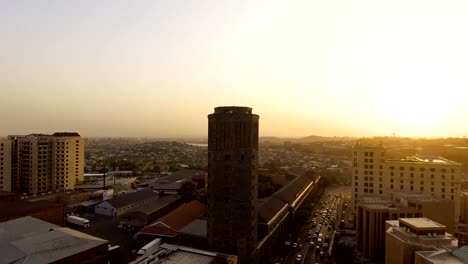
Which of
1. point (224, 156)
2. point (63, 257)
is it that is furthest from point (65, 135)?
point (63, 257)

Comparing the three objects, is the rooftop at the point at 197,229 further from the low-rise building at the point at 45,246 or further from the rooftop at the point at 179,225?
the low-rise building at the point at 45,246

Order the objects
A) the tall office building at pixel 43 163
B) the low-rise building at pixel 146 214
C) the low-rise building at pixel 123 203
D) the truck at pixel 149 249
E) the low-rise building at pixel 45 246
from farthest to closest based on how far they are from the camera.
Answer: the tall office building at pixel 43 163 < the low-rise building at pixel 123 203 < the low-rise building at pixel 146 214 < the truck at pixel 149 249 < the low-rise building at pixel 45 246

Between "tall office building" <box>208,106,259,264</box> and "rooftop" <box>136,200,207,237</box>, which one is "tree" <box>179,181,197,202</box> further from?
"tall office building" <box>208,106,259,264</box>

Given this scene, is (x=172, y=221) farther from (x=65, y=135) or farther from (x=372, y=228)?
(x=65, y=135)

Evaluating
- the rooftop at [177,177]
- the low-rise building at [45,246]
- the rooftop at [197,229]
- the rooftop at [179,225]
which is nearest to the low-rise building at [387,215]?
the rooftop at [197,229]

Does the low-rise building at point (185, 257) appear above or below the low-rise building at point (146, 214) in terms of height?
above

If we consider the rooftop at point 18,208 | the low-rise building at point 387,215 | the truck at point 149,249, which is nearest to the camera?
the truck at point 149,249

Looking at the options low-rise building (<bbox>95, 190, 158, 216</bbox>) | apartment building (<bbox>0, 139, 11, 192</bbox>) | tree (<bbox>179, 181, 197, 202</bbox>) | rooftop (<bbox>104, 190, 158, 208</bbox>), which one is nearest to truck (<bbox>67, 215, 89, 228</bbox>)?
low-rise building (<bbox>95, 190, 158, 216</bbox>)
